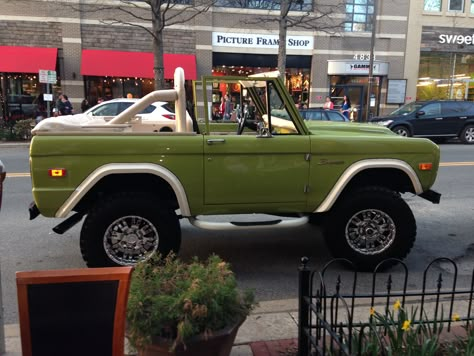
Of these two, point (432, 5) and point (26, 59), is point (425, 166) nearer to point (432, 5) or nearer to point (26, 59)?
point (26, 59)

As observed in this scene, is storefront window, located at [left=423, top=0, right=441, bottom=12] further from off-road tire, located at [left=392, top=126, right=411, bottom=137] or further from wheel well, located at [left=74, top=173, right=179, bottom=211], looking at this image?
wheel well, located at [left=74, top=173, right=179, bottom=211]

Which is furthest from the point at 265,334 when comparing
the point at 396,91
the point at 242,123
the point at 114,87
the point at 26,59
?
the point at 396,91

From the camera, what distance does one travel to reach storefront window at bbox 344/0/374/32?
24000 millimetres

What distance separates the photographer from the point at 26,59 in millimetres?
19516

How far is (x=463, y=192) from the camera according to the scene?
8.55 m

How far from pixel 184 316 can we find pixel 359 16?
24.5 m

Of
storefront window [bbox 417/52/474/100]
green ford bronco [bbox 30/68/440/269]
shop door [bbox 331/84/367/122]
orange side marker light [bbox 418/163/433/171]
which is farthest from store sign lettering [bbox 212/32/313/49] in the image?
orange side marker light [bbox 418/163/433/171]

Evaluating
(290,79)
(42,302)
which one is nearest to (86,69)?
(290,79)

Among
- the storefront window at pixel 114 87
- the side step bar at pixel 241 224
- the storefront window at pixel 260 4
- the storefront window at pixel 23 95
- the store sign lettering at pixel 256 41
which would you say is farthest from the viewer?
the store sign lettering at pixel 256 41

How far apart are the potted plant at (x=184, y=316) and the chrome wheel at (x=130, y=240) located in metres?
1.60

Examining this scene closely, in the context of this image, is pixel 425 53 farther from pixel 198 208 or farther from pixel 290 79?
pixel 198 208

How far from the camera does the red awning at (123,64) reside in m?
20.2

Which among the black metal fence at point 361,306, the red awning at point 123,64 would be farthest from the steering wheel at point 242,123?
the red awning at point 123,64

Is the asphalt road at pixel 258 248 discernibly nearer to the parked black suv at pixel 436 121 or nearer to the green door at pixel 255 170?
the green door at pixel 255 170
